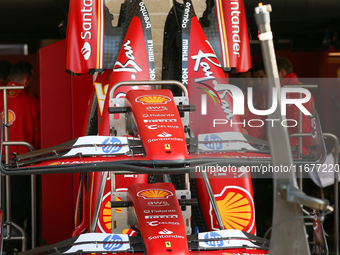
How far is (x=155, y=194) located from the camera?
5.28ft

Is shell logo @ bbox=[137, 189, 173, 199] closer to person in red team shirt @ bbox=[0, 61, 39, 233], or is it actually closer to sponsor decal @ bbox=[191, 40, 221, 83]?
sponsor decal @ bbox=[191, 40, 221, 83]

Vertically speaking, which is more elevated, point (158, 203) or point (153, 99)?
point (153, 99)

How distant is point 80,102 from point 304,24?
3.64 metres

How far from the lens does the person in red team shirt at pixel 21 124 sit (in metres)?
3.54

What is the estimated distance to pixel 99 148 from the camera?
1.36 metres

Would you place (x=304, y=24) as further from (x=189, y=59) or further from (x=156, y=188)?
(x=156, y=188)

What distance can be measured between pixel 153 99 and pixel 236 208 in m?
0.73

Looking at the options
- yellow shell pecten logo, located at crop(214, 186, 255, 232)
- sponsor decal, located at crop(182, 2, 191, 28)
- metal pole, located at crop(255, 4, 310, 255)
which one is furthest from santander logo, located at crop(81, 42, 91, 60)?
metal pole, located at crop(255, 4, 310, 255)

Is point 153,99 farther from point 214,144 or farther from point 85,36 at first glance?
point 85,36

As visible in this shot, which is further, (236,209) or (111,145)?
(236,209)

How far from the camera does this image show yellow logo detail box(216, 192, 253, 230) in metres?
1.94

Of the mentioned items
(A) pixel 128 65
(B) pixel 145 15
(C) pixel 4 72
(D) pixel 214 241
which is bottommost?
(D) pixel 214 241

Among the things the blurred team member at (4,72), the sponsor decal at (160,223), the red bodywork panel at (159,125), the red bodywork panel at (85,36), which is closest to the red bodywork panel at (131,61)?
the red bodywork panel at (85,36)

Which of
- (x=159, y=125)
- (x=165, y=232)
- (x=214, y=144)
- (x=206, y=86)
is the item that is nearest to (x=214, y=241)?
(x=165, y=232)
